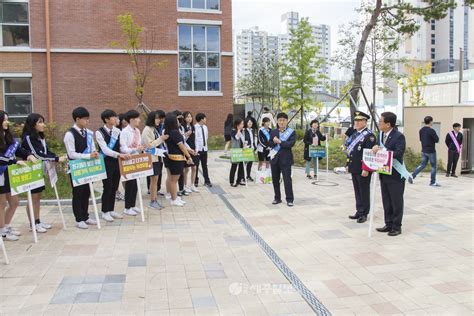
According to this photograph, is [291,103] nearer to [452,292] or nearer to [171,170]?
[171,170]

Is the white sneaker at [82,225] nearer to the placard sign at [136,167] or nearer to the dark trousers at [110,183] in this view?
the dark trousers at [110,183]

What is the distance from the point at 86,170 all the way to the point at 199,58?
17194 mm

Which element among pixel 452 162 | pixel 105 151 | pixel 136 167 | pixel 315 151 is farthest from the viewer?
pixel 452 162

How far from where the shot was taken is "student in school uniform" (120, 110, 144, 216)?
7965 mm

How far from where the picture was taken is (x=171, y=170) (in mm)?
8891

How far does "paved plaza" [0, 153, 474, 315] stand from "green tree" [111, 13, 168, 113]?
12.7m

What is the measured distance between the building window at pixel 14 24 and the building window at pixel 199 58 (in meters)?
7.06

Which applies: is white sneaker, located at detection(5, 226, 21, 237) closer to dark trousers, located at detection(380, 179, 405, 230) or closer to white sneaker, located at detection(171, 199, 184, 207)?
white sneaker, located at detection(171, 199, 184, 207)

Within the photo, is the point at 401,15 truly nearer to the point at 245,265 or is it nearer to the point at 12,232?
the point at 245,265

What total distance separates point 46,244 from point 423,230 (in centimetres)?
562

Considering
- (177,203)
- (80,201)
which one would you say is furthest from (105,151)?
(177,203)

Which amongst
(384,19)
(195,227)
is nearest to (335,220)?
(195,227)

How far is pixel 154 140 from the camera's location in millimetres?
8820

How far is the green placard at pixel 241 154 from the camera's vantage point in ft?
36.9
